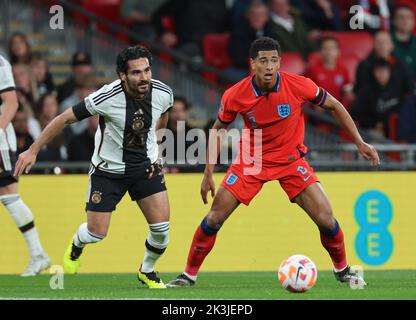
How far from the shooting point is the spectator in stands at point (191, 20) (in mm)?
18516

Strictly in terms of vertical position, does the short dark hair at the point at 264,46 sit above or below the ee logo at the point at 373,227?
above

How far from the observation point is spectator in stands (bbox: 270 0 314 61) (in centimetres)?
1792

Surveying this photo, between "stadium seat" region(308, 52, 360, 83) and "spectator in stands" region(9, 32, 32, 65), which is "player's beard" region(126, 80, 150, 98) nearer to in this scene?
"spectator in stands" region(9, 32, 32, 65)

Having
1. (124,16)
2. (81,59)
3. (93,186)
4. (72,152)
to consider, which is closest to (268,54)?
(93,186)

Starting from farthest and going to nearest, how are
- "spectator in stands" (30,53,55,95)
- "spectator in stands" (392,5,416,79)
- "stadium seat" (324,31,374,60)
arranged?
"stadium seat" (324,31,374,60) → "spectator in stands" (392,5,416,79) → "spectator in stands" (30,53,55,95)

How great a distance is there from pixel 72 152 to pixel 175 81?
260cm

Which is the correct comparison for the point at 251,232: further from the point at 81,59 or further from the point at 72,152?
the point at 81,59

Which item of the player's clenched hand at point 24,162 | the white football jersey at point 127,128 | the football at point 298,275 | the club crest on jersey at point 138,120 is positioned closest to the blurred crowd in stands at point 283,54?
the white football jersey at point 127,128

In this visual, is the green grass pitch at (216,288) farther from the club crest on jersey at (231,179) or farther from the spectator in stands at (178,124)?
the spectator in stands at (178,124)

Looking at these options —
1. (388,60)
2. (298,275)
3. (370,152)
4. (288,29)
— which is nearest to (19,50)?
(288,29)

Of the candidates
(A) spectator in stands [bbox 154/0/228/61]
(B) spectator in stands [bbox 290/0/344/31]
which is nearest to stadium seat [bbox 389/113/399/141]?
(B) spectator in stands [bbox 290/0/344/31]

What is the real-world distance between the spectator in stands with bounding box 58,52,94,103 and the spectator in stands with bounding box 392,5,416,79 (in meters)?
4.76

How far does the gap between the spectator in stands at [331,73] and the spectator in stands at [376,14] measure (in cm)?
141

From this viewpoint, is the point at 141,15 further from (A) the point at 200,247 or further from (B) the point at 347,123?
(B) the point at 347,123
